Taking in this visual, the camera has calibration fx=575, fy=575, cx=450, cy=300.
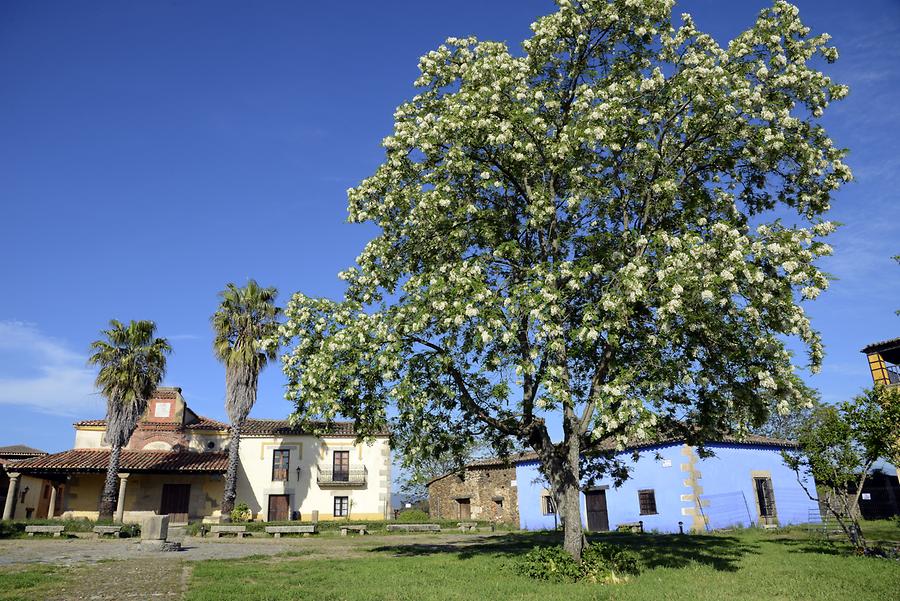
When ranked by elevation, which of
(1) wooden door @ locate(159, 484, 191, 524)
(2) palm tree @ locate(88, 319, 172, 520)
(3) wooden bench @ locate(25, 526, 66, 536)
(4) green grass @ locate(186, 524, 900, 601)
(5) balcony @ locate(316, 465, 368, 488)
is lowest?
(4) green grass @ locate(186, 524, 900, 601)

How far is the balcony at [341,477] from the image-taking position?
39.1m

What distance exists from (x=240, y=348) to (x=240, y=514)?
9.74 m

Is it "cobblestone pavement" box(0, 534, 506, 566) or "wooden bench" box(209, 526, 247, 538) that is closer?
"cobblestone pavement" box(0, 534, 506, 566)

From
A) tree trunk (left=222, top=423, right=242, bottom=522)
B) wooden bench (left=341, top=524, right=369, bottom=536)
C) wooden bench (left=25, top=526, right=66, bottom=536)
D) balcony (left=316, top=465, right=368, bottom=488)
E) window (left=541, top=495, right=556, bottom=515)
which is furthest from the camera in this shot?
→ balcony (left=316, top=465, right=368, bottom=488)

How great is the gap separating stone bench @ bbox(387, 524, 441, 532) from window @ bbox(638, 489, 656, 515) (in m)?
11.0

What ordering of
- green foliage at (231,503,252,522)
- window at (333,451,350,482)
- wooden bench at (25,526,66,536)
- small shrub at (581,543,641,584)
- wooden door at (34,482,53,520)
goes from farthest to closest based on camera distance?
wooden door at (34,482,53,520) < window at (333,451,350,482) < green foliage at (231,503,252,522) < wooden bench at (25,526,66,536) < small shrub at (581,543,641,584)

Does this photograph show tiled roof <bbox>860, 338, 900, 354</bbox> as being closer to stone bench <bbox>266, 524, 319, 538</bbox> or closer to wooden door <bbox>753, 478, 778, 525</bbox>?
wooden door <bbox>753, 478, 778, 525</bbox>

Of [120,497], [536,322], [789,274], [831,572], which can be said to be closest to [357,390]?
[536,322]

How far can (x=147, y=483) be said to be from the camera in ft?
121

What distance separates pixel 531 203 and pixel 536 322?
3.35m

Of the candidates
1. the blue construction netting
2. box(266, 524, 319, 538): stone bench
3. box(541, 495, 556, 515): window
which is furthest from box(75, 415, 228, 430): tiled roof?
the blue construction netting

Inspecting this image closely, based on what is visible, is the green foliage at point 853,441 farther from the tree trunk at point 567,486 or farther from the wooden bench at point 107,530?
the wooden bench at point 107,530

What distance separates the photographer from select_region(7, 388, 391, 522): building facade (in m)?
36.5

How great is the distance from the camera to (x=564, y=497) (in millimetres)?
14062
